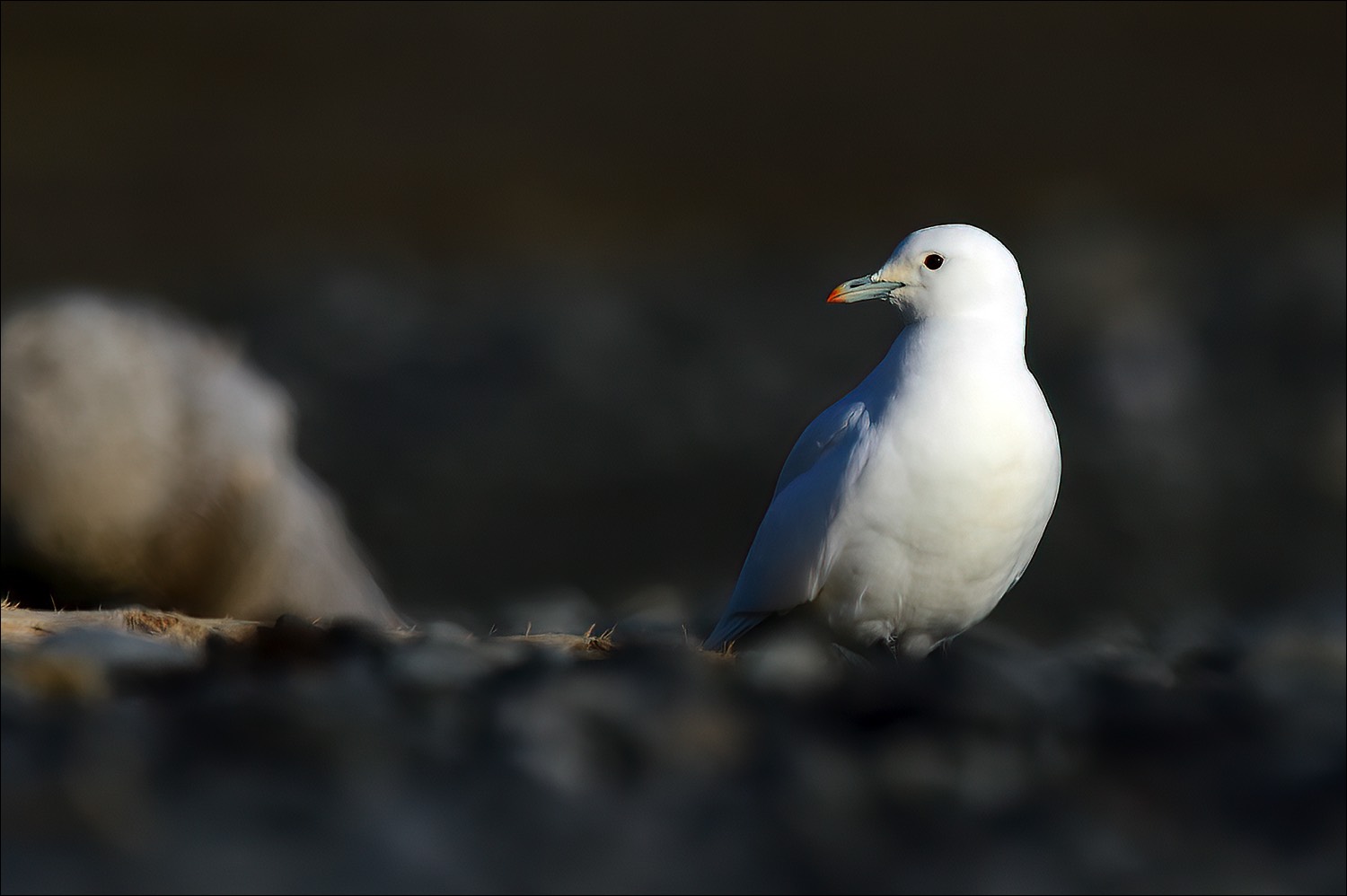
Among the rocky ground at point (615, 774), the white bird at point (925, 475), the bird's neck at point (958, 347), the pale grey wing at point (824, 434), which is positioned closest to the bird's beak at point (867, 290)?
the white bird at point (925, 475)

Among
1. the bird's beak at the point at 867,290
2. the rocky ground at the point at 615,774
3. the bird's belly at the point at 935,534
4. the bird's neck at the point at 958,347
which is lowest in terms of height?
the rocky ground at the point at 615,774

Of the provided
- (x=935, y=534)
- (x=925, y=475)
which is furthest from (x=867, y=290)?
(x=935, y=534)

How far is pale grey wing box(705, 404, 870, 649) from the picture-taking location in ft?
17.5

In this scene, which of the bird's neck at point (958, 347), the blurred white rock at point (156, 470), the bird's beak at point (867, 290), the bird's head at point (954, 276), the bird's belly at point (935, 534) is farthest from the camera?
the blurred white rock at point (156, 470)

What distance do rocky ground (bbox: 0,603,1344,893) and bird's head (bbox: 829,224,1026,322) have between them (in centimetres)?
130

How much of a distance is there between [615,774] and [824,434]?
1.89m

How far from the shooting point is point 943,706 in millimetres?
4441

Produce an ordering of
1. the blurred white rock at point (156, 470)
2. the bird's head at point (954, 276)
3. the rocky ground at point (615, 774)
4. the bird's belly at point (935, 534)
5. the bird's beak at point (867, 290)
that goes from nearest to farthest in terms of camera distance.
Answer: the rocky ground at point (615, 774)
the bird's belly at point (935, 534)
the bird's head at point (954, 276)
the bird's beak at point (867, 290)
the blurred white rock at point (156, 470)

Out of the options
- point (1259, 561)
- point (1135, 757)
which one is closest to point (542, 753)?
point (1135, 757)

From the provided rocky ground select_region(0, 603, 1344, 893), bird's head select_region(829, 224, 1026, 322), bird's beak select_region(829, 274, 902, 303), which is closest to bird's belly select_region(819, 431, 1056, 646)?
rocky ground select_region(0, 603, 1344, 893)

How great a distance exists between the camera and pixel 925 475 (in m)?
5.12

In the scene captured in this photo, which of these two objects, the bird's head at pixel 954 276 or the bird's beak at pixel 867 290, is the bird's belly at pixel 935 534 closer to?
the bird's head at pixel 954 276

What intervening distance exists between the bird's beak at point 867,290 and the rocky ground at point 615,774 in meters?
1.34

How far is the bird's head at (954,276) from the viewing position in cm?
546
